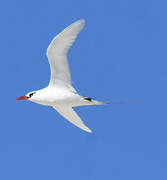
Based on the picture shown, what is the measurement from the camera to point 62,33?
25.6 m

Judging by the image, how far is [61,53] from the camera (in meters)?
26.0

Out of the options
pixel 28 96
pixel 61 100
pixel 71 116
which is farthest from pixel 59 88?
pixel 71 116

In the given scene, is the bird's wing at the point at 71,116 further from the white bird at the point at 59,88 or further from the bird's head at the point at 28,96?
the bird's head at the point at 28,96

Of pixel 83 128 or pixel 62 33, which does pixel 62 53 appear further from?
pixel 83 128

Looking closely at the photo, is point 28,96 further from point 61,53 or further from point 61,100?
point 61,53

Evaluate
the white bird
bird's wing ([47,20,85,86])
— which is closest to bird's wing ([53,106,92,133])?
the white bird

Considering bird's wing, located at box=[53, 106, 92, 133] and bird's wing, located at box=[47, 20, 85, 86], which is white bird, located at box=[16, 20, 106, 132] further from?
bird's wing, located at box=[53, 106, 92, 133]

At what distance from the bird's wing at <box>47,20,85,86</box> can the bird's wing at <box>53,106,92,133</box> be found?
1.37 m

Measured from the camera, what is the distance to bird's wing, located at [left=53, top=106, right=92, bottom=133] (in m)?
27.8

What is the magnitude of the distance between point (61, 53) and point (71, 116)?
8.09 feet

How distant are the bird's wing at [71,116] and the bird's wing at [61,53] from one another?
1371mm

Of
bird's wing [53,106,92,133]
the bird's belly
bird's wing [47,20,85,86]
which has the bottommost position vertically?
the bird's belly

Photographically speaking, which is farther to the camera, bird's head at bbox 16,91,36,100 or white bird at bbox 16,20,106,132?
bird's head at bbox 16,91,36,100

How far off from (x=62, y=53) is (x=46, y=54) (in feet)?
1.36
